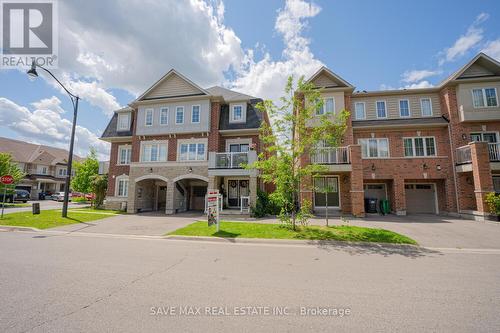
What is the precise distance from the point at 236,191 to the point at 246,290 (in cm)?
1499

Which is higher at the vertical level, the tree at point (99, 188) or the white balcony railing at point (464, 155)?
the white balcony railing at point (464, 155)

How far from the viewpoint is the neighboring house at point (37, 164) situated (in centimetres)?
3906

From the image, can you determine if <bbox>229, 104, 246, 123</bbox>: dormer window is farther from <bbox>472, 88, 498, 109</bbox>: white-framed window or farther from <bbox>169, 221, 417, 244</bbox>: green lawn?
<bbox>472, 88, 498, 109</bbox>: white-framed window

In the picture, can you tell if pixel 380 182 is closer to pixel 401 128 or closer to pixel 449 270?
pixel 401 128

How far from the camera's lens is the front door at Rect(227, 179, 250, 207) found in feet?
62.5

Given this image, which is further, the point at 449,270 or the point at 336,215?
the point at 336,215

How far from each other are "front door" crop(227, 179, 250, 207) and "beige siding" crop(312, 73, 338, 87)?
10354 mm

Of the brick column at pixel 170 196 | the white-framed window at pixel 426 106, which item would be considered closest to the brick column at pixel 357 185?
the white-framed window at pixel 426 106

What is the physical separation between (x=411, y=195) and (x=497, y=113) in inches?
317

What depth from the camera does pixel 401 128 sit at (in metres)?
17.4

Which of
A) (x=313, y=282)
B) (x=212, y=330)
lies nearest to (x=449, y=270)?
(x=313, y=282)

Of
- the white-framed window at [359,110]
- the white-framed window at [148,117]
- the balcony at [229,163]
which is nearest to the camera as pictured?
the balcony at [229,163]

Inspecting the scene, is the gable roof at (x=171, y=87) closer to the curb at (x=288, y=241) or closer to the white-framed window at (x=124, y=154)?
the white-framed window at (x=124, y=154)

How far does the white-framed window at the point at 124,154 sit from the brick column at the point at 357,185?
2038cm
